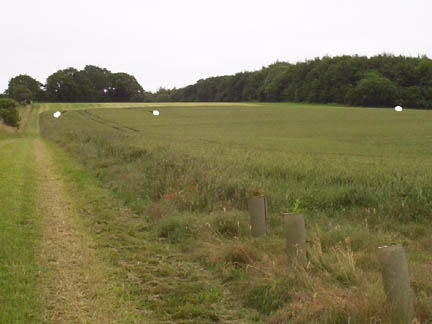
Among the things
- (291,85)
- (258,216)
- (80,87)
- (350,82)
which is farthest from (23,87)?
(258,216)

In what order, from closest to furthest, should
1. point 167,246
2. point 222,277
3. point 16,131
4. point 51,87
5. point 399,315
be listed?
point 399,315, point 222,277, point 167,246, point 16,131, point 51,87

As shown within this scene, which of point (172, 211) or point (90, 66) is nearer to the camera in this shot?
point (172, 211)

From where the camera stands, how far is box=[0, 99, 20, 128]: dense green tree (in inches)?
2197

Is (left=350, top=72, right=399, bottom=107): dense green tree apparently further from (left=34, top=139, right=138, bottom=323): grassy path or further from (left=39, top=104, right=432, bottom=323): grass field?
(left=34, top=139, right=138, bottom=323): grassy path

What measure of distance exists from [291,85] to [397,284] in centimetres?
10842

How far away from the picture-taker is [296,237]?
570 cm

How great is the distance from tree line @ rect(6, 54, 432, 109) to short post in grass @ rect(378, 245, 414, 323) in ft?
278

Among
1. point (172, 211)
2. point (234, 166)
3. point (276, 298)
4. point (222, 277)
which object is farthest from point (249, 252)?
point (234, 166)

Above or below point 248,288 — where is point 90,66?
above

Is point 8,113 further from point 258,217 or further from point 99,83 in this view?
point 99,83

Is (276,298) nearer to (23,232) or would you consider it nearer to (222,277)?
(222,277)

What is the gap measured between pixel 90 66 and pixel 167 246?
139 metres

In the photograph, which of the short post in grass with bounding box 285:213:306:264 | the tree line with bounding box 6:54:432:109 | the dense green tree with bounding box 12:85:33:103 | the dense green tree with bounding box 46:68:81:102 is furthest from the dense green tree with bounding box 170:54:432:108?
the short post in grass with bounding box 285:213:306:264

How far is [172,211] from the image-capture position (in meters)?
9.69
